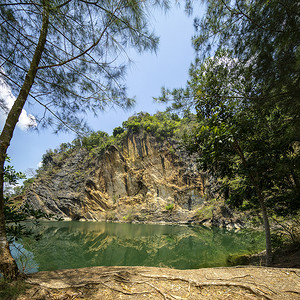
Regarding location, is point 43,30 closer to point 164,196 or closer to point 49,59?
point 49,59

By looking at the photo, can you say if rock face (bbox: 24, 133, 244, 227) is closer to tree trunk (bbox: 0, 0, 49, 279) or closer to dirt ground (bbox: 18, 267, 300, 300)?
dirt ground (bbox: 18, 267, 300, 300)

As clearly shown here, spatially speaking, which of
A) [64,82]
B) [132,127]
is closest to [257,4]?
[64,82]

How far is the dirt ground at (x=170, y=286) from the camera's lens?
155 centimetres

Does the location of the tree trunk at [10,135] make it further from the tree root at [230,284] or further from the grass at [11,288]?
the tree root at [230,284]

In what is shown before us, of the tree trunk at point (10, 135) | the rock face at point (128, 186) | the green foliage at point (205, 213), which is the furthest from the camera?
the rock face at point (128, 186)

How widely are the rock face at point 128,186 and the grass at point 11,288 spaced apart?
72.9 ft

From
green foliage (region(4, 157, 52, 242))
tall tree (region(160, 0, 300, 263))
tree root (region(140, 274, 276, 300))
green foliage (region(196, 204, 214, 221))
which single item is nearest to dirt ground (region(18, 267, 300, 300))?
tree root (region(140, 274, 276, 300))

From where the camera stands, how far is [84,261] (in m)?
5.54

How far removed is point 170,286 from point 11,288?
61.2 inches

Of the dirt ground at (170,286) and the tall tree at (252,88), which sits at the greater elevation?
the tall tree at (252,88)

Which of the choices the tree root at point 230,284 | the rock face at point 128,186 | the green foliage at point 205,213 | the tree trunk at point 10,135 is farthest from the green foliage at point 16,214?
the rock face at point 128,186

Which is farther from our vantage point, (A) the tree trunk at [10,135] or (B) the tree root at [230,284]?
(A) the tree trunk at [10,135]

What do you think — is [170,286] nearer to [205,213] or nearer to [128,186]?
[205,213]

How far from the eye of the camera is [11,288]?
154 cm
